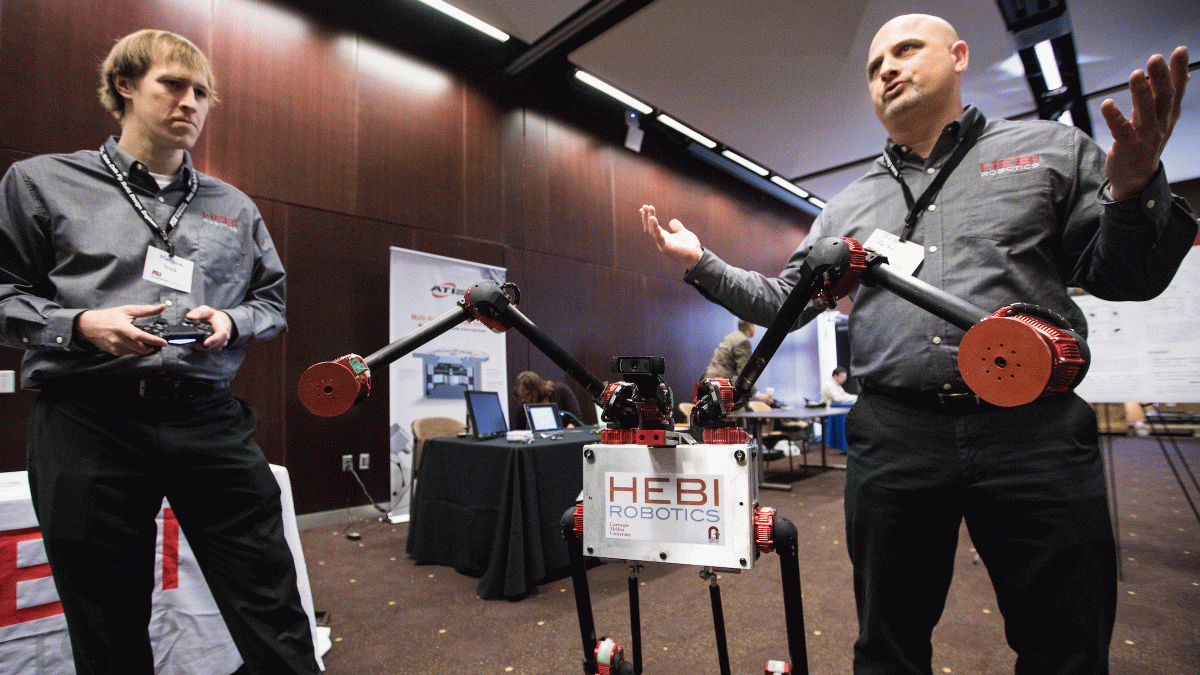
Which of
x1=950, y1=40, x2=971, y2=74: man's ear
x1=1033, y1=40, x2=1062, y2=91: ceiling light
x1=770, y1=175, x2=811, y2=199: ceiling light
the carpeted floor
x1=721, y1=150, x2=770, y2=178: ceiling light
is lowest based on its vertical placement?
the carpeted floor

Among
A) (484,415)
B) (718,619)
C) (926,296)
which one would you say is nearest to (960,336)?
(926,296)

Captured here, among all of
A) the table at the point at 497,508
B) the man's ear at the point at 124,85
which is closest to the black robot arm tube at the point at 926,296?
the man's ear at the point at 124,85

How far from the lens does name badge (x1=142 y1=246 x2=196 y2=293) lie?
1.13m

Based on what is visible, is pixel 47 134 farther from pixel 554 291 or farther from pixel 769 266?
pixel 769 266

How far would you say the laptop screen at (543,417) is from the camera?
132 inches

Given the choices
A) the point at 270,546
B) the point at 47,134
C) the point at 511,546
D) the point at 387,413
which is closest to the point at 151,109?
the point at 270,546

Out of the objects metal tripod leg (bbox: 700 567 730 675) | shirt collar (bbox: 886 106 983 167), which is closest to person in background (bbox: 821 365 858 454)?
shirt collar (bbox: 886 106 983 167)

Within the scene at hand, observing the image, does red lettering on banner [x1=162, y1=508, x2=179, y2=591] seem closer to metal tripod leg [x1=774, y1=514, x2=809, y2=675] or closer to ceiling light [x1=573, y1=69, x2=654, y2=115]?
metal tripod leg [x1=774, y1=514, x2=809, y2=675]

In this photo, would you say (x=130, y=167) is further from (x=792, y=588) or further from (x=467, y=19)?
(x=467, y=19)

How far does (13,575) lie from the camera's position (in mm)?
1428

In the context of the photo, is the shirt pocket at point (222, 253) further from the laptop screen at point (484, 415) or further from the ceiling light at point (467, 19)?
the ceiling light at point (467, 19)

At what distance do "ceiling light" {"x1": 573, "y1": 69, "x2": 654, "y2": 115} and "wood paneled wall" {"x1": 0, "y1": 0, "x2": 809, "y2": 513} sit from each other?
552 millimetres

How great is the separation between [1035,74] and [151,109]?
7.00 m

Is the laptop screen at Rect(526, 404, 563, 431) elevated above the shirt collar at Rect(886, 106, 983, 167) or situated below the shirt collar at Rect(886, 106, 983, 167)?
below
